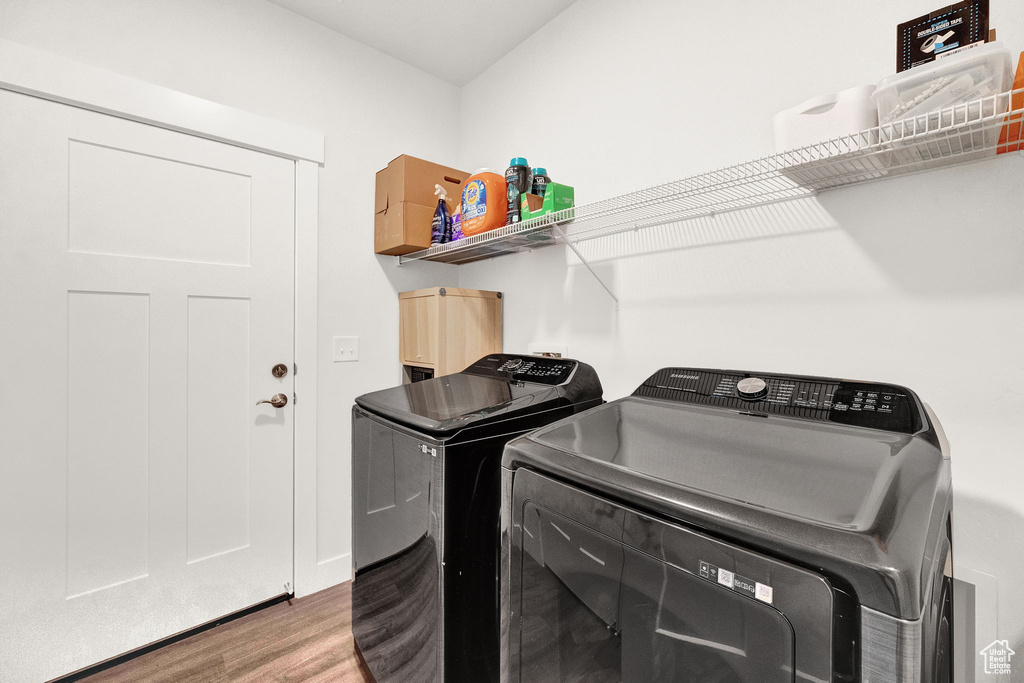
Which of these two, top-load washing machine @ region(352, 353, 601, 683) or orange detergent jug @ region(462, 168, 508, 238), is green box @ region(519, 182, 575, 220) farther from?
top-load washing machine @ region(352, 353, 601, 683)

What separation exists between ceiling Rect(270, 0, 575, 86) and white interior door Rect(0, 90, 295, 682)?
0.74 metres

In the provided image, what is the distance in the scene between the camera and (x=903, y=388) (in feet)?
3.30

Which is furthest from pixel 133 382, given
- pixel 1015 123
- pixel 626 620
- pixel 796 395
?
pixel 1015 123

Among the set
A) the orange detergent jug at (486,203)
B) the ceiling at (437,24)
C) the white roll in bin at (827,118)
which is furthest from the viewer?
the ceiling at (437,24)

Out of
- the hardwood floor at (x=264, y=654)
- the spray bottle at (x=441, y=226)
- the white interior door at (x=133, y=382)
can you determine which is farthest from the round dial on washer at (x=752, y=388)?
the white interior door at (x=133, y=382)

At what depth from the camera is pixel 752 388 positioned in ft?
3.89

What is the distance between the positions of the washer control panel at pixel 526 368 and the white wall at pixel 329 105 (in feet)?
2.19

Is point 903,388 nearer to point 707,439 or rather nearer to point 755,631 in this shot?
point 707,439

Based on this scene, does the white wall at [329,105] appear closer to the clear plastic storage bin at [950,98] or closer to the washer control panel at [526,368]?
the washer control panel at [526,368]

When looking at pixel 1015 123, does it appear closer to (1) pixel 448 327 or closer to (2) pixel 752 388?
(2) pixel 752 388

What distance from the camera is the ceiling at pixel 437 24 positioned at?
1.98 meters

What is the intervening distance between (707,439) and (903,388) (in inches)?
18.3

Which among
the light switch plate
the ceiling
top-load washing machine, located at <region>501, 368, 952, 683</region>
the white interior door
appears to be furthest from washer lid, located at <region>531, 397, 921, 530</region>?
the ceiling

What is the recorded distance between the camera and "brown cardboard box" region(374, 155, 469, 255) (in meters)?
2.12
